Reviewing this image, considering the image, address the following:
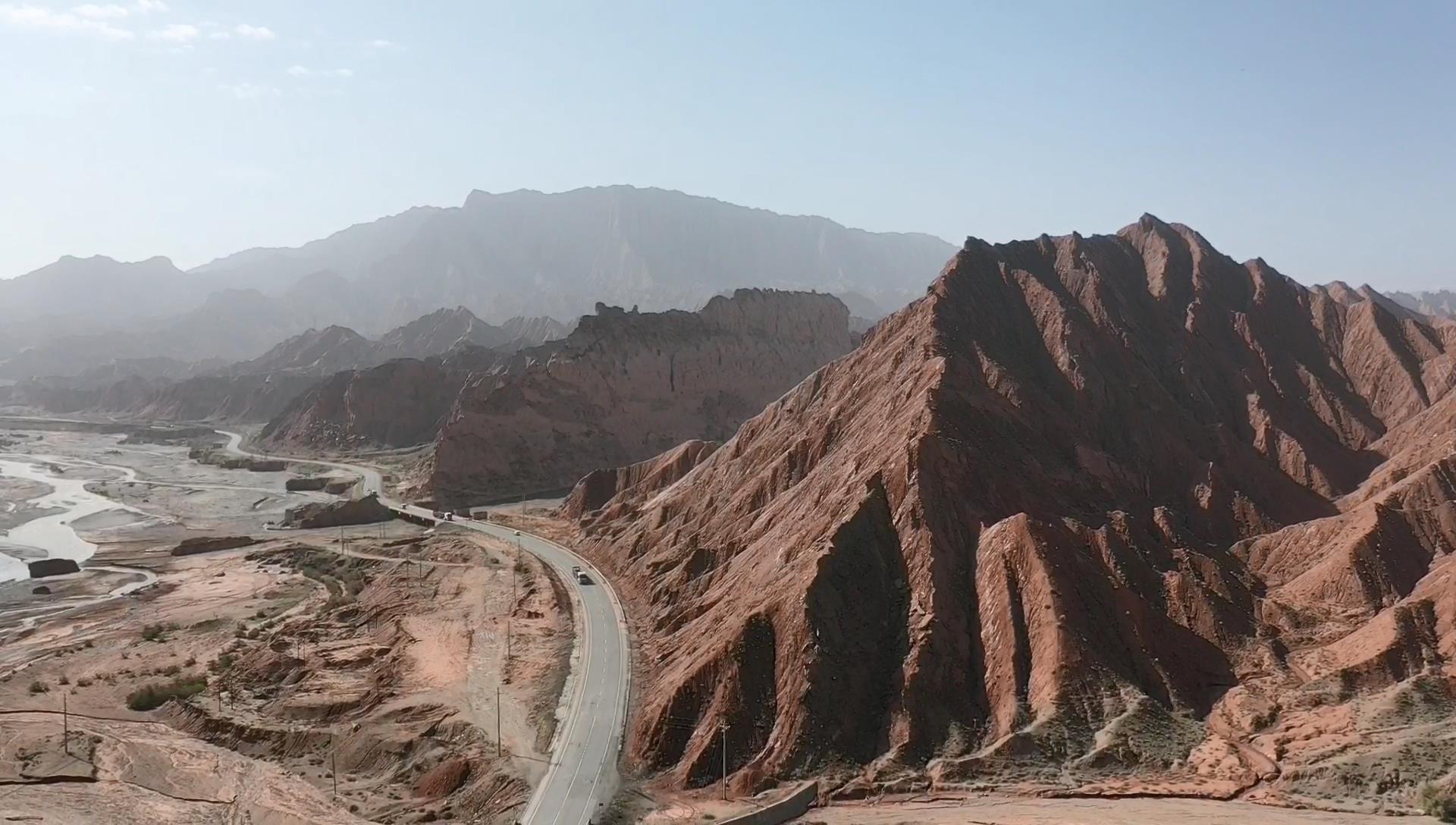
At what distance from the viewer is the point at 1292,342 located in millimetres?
74875

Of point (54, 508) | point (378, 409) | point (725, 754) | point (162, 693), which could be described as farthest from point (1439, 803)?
point (378, 409)

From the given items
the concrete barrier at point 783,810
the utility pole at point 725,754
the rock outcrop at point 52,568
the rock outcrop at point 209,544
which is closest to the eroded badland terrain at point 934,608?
the utility pole at point 725,754

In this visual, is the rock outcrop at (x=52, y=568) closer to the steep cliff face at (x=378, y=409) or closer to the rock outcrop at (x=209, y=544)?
the rock outcrop at (x=209, y=544)

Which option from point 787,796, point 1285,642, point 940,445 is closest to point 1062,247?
point 940,445

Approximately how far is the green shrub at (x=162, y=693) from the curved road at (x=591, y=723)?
68.4 ft

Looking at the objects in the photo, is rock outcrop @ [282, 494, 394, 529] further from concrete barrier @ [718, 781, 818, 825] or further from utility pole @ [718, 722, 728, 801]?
concrete barrier @ [718, 781, 818, 825]

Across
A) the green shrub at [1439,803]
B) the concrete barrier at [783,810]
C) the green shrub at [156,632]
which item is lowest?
the concrete barrier at [783,810]

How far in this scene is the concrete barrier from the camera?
109 ft

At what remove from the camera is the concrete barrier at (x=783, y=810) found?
33250mm

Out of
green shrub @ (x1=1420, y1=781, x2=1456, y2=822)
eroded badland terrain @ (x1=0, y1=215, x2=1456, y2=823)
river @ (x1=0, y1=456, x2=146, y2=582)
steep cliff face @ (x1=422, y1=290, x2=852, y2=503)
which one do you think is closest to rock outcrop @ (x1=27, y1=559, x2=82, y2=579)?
river @ (x1=0, y1=456, x2=146, y2=582)

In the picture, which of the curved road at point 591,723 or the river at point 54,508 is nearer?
the curved road at point 591,723

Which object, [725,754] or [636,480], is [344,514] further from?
[725,754]

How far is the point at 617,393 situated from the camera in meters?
118

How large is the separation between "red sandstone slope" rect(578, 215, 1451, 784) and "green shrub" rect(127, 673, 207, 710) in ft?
80.4
